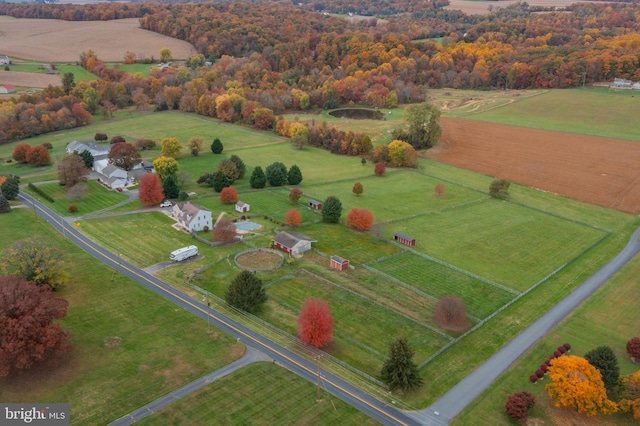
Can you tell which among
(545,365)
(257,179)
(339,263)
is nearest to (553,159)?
(257,179)

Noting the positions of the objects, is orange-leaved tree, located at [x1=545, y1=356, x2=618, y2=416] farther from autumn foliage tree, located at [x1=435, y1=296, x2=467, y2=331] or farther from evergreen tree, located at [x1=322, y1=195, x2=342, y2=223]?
evergreen tree, located at [x1=322, y1=195, x2=342, y2=223]

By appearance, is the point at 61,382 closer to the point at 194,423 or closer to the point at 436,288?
the point at 194,423

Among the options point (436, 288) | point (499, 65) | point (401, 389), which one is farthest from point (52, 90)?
point (499, 65)

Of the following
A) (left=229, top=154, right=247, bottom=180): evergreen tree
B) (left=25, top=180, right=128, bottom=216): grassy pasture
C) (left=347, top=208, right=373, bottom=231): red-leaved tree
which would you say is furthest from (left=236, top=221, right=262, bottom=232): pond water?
(left=25, top=180, right=128, bottom=216): grassy pasture

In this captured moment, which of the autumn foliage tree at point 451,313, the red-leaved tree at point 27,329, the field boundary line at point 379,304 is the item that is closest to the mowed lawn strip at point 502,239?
the autumn foliage tree at point 451,313

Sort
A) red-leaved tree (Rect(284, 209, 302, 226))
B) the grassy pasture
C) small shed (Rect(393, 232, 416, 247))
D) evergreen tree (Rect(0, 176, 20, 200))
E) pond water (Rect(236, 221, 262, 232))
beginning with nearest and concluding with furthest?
small shed (Rect(393, 232, 416, 247)), pond water (Rect(236, 221, 262, 232)), red-leaved tree (Rect(284, 209, 302, 226)), the grassy pasture, evergreen tree (Rect(0, 176, 20, 200))

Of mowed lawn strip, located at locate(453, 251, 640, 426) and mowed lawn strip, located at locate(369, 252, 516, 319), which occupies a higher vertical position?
mowed lawn strip, located at locate(369, 252, 516, 319)

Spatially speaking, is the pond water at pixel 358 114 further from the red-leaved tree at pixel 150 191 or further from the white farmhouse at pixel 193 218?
the white farmhouse at pixel 193 218
